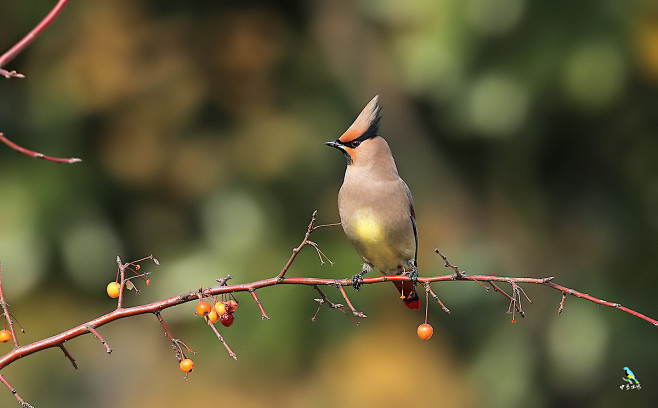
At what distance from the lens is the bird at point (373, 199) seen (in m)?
3.14

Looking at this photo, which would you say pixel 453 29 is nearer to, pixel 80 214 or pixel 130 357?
pixel 80 214

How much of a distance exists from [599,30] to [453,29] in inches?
41.8

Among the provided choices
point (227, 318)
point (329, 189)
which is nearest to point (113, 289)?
point (227, 318)

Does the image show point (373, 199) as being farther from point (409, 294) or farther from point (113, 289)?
point (113, 289)

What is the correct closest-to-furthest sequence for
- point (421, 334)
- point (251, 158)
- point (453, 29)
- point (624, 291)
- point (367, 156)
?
point (421, 334) < point (367, 156) < point (453, 29) < point (624, 291) < point (251, 158)

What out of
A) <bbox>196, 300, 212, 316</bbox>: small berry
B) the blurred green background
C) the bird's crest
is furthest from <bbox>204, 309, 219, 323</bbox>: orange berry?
the blurred green background

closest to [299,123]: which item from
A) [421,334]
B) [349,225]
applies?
[349,225]

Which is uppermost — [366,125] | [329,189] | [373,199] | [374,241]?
[366,125]

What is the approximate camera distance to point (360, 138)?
123 inches

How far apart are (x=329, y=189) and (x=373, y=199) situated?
5.23 metres

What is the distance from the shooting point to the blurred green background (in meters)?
7.50

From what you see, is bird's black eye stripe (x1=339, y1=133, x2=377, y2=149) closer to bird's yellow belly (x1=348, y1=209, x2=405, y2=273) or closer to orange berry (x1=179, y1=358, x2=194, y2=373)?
bird's yellow belly (x1=348, y1=209, x2=405, y2=273)

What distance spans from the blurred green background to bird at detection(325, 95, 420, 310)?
11.9 feet

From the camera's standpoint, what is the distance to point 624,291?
789cm
